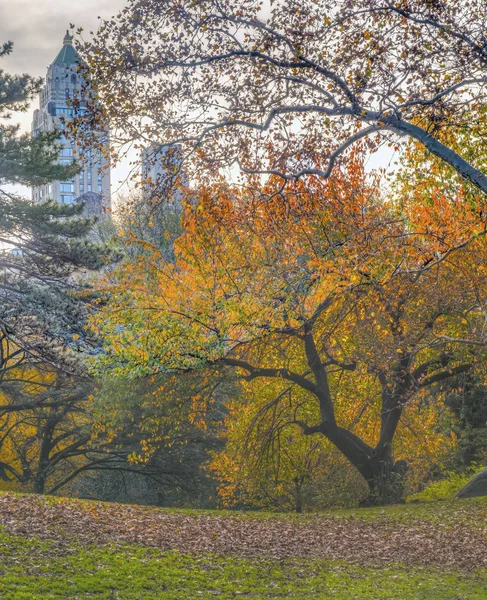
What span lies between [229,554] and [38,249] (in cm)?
1109

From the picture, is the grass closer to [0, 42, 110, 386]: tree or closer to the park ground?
the park ground

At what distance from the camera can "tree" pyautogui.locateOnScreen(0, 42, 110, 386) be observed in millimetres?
19031

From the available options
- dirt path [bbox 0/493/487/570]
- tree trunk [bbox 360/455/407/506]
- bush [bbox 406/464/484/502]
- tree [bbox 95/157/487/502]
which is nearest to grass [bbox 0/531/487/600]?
dirt path [bbox 0/493/487/570]

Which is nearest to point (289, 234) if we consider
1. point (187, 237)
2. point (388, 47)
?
point (187, 237)

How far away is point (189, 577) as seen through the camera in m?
10.2

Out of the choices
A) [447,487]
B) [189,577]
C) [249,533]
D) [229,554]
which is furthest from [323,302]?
[189,577]

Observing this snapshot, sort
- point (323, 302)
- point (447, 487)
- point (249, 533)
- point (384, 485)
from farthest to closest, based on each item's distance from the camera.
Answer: point (447, 487) < point (384, 485) < point (323, 302) < point (249, 533)

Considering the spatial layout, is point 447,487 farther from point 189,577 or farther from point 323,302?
point 189,577

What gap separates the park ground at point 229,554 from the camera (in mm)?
9586

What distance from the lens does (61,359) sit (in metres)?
18.9

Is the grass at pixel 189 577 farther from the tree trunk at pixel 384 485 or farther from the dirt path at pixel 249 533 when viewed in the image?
the tree trunk at pixel 384 485

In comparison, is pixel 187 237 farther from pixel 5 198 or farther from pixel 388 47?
pixel 388 47

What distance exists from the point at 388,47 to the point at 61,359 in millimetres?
12541

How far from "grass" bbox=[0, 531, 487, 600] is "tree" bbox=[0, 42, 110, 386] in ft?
27.3
